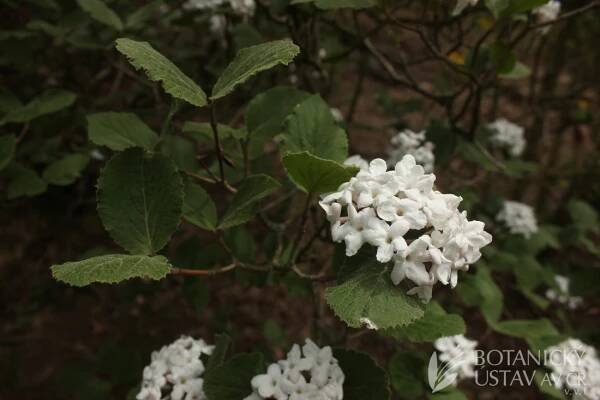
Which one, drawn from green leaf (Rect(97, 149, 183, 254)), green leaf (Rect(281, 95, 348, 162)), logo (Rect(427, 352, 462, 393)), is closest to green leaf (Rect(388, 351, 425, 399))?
logo (Rect(427, 352, 462, 393))

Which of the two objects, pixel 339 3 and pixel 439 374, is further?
pixel 439 374

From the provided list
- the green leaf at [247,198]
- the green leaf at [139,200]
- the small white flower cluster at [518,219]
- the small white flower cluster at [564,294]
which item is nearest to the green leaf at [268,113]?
the green leaf at [247,198]

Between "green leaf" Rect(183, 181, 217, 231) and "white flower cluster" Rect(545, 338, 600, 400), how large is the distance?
108cm

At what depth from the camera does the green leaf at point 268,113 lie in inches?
Result: 52.9

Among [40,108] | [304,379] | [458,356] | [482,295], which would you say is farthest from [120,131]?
[482,295]

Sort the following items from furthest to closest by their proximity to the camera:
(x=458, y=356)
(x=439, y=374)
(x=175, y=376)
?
(x=458, y=356), (x=439, y=374), (x=175, y=376)

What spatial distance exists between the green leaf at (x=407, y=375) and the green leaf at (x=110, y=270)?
775mm

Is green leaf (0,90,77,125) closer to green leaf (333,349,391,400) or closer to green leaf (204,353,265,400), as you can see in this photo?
green leaf (204,353,265,400)

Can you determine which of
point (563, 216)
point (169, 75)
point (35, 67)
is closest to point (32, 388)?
point (35, 67)

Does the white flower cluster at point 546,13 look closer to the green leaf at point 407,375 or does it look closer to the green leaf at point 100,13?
the green leaf at point 407,375

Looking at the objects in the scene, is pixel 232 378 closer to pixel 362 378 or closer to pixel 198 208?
pixel 362 378

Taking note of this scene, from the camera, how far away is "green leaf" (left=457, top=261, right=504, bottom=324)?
1.76 meters

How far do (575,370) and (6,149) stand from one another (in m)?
1.70

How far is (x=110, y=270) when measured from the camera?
0.86m
